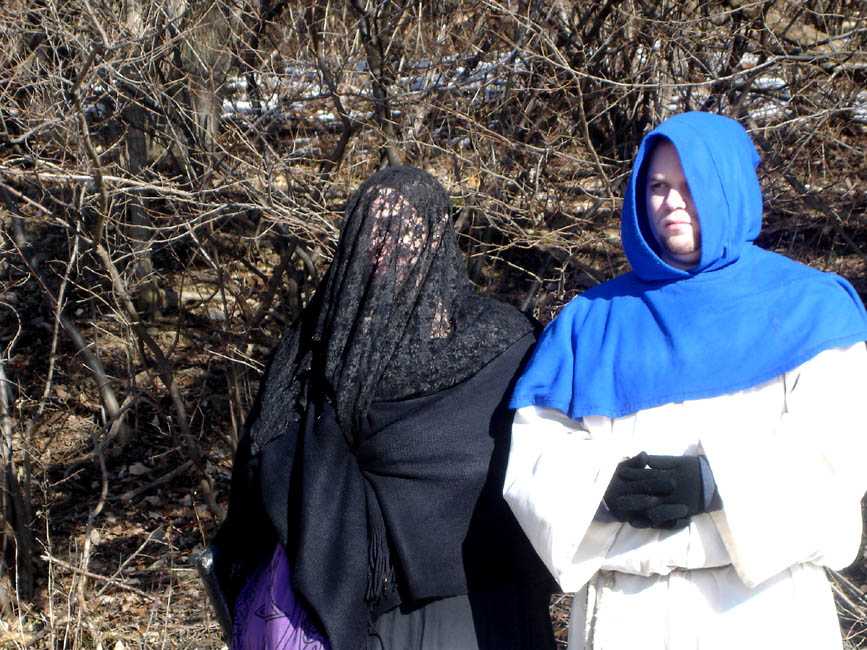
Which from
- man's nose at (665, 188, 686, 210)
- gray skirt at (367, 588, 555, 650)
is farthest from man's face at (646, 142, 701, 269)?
gray skirt at (367, 588, 555, 650)

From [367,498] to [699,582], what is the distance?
Answer: 2.65ft

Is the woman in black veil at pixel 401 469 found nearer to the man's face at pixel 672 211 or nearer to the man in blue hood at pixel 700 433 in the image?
the man in blue hood at pixel 700 433

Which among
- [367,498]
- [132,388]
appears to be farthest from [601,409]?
[132,388]

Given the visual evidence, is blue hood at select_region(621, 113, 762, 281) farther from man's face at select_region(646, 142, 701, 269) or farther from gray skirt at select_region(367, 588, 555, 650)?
gray skirt at select_region(367, 588, 555, 650)

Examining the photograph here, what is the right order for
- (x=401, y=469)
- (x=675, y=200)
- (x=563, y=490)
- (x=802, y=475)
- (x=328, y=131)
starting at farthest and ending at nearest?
(x=328, y=131)
(x=401, y=469)
(x=675, y=200)
(x=563, y=490)
(x=802, y=475)

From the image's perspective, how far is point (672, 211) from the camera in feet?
8.10

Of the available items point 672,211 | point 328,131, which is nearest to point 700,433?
point 672,211

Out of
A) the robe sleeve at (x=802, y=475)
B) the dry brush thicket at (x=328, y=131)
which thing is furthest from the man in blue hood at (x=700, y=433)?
the dry brush thicket at (x=328, y=131)

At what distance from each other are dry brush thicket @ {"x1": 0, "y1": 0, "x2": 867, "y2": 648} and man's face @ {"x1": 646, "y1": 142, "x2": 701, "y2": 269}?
82.8 inches

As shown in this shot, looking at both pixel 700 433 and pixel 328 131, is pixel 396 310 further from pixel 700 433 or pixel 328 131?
pixel 328 131

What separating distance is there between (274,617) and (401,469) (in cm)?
49

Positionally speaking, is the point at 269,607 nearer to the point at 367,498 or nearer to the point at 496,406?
the point at 367,498

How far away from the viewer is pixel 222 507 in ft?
19.4

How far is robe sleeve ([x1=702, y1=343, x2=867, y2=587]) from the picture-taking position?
2.23 meters
